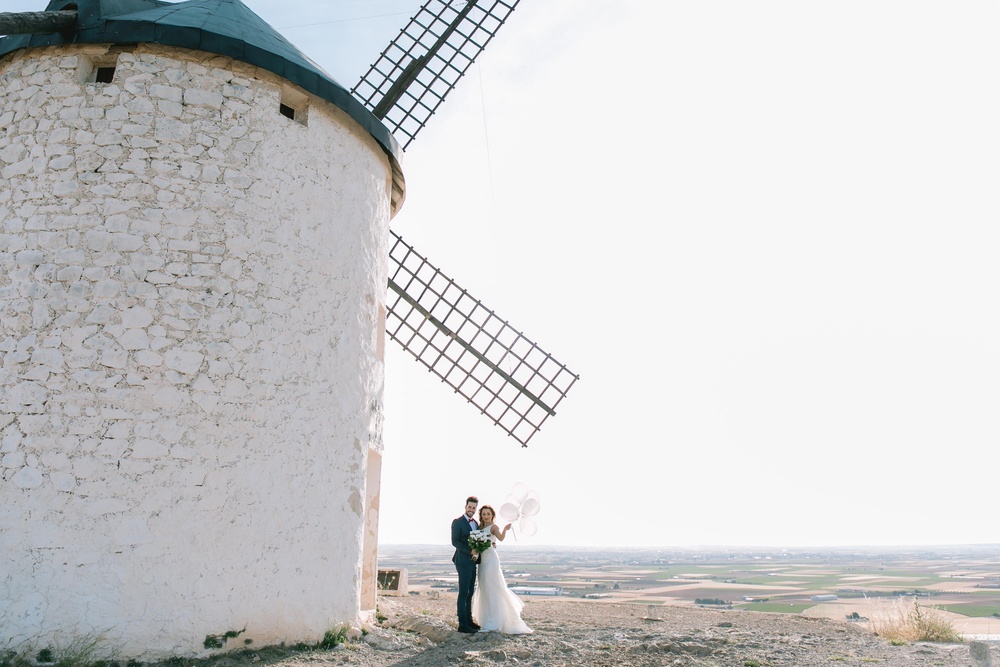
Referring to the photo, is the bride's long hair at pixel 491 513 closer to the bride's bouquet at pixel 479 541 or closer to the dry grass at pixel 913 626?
the bride's bouquet at pixel 479 541

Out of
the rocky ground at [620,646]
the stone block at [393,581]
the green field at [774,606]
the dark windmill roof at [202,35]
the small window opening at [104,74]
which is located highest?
the dark windmill roof at [202,35]

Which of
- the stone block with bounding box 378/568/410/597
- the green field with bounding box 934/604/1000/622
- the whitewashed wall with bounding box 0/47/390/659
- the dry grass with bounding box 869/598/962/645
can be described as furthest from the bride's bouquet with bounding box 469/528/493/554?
the green field with bounding box 934/604/1000/622

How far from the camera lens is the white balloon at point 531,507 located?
6.56m

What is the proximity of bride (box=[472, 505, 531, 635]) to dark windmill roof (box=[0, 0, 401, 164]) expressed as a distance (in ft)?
12.3

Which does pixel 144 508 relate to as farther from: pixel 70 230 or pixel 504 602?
pixel 504 602

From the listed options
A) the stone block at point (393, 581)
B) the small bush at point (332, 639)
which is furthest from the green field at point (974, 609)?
the small bush at point (332, 639)

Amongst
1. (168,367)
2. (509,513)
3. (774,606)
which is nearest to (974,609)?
(774,606)

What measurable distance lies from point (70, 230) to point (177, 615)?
8.94ft

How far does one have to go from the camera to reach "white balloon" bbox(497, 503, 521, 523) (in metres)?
6.60

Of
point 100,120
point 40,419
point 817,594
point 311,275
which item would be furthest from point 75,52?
point 817,594

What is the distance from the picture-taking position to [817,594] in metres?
36.5

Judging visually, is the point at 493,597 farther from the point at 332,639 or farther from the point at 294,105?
the point at 294,105

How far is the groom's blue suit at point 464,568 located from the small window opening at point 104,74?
467cm

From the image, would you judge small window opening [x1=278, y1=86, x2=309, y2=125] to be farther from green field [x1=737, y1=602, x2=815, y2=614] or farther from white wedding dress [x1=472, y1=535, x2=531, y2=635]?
green field [x1=737, y1=602, x2=815, y2=614]
